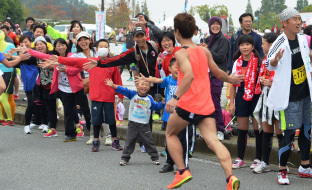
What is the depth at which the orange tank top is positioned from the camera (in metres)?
5.00

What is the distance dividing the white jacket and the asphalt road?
97cm

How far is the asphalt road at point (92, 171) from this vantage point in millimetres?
5766

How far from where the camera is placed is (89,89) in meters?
8.06

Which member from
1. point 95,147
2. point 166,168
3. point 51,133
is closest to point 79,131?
point 51,133

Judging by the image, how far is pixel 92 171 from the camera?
6430 mm

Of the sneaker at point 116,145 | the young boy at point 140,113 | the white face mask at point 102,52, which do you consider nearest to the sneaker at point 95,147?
the sneaker at point 116,145

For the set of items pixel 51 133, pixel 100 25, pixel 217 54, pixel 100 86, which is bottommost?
pixel 51 133

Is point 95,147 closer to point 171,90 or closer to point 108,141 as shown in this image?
point 108,141

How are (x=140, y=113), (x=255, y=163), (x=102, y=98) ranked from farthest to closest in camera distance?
(x=102, y=98), (x=140, y=113), (x=255, y=163)

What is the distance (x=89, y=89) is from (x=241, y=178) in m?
3.09

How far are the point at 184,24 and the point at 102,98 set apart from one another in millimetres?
3131

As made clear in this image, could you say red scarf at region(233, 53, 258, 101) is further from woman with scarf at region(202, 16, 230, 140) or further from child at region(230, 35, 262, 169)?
woman with scarf at region(202, 16, 230, 140)

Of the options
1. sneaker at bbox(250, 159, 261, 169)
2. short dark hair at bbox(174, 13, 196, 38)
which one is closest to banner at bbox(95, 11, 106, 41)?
sneaker at bbox(250, 159, 261, 169)

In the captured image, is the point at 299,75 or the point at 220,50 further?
the point at 220,50
